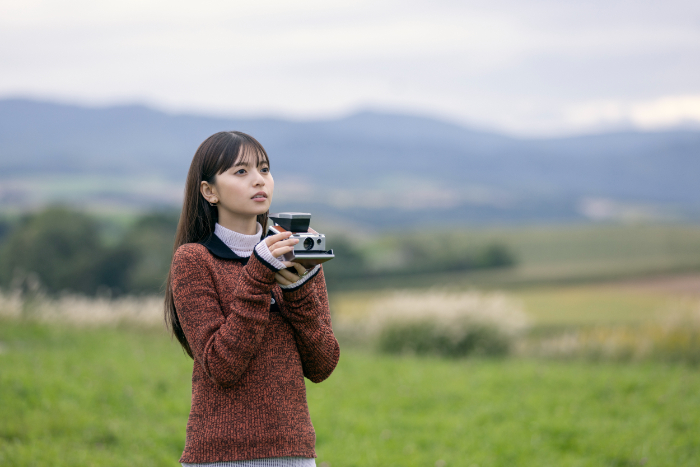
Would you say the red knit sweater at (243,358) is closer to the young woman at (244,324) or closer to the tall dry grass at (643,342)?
the young woman at (244,324)

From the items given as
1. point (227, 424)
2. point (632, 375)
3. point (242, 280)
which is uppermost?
point (242, 280)

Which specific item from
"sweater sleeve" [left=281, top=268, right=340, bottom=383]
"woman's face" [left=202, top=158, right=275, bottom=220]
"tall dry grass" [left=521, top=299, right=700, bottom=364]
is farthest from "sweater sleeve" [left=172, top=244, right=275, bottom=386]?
"tall dry grass" [left=521, top=299, right=700, bottom=364]

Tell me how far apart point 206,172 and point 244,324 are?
2.01 feet

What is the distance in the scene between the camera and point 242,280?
1841 mm

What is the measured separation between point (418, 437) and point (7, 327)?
8.29 m

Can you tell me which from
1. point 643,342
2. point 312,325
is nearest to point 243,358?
point 312,325

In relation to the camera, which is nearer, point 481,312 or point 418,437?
point 418,437

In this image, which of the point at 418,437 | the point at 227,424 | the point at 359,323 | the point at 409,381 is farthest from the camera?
the point at 359,323

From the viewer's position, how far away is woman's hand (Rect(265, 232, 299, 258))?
1770 millimetres

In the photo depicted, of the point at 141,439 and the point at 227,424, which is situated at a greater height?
the point at 227,424

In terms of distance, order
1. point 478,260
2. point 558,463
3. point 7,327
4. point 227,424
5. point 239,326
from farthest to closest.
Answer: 1. point 478,260
2. point 7,327
3. point 558,463
4. point 227,424
5. point 239,326

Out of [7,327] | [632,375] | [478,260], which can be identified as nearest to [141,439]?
[632,375]

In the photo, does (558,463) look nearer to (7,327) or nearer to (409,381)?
(409,381)

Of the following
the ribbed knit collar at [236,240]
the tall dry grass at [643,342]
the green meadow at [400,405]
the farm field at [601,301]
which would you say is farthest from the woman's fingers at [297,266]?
the farm field at [601,301]
